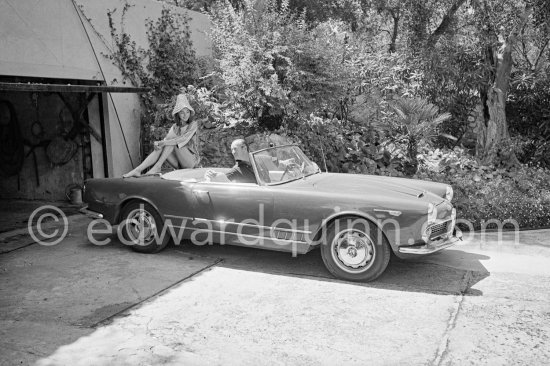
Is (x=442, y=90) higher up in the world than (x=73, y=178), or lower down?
higher up

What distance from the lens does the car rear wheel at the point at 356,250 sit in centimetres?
492

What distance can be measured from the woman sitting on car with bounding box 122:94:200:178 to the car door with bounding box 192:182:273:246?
4.96 ft

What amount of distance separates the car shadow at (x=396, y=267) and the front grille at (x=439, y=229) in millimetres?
495

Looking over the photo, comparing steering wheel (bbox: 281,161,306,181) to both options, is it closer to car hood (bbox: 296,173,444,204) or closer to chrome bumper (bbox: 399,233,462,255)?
car hood (bbox: 296,173,444,204)

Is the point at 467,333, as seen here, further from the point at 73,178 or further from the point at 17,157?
the point at 17,157

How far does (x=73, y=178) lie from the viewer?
9.51 metres

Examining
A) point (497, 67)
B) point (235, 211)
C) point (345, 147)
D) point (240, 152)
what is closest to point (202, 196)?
point (235, 211)

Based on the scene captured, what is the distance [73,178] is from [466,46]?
29.3 feet

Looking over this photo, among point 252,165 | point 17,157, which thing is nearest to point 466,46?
point 252,165

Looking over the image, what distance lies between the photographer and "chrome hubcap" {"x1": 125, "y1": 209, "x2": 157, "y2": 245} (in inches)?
238

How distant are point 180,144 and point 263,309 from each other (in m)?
3.31

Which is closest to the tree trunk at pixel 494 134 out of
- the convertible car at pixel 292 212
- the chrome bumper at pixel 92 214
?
the convertible car at pixel 292 212

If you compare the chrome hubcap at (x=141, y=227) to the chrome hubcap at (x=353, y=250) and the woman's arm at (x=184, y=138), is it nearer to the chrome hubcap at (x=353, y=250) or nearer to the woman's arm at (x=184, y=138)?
the woman's arm at (x=184, y=138)

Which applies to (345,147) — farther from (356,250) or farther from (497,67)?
(356,250)
